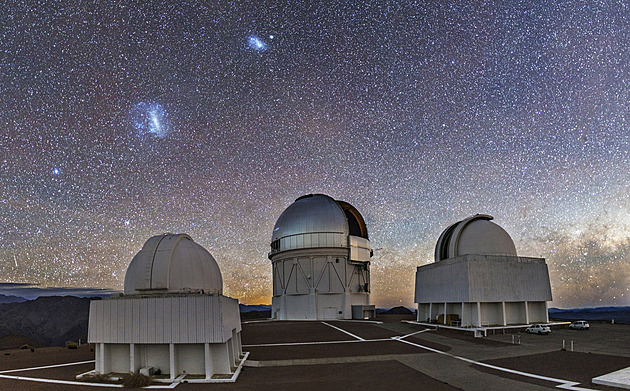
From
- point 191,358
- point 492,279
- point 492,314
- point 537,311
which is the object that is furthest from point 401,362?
point 537,311

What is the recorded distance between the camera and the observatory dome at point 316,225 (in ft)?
155

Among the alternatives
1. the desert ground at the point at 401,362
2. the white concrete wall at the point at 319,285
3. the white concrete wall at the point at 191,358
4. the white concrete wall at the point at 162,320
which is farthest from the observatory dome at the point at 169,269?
the white concrete wall at the point at 319,285

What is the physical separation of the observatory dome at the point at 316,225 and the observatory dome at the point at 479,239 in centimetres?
1444

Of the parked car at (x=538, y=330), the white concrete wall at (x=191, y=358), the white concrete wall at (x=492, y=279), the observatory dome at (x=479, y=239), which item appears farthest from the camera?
the observatory dome at (x=479, y=239)

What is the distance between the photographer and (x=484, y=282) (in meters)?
30.4

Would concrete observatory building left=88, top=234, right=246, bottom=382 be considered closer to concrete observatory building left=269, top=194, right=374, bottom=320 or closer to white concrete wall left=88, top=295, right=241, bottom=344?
white concrete wall left=88, top=295, right=241, bottom=344

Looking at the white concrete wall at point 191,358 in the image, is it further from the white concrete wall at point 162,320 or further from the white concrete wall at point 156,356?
the white concrete wall at point 162,320

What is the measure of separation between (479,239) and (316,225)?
1903cm

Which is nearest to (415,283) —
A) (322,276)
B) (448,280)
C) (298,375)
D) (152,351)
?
(448,280)

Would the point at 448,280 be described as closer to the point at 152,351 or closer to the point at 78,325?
the point at 152,351

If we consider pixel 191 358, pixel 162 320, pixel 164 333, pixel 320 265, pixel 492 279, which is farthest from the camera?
pixel 320 265

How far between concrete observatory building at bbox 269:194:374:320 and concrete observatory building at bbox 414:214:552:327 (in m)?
11.5

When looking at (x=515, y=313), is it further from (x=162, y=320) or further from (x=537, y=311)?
(x=162, y=320)

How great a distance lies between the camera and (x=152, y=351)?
51.3ft
